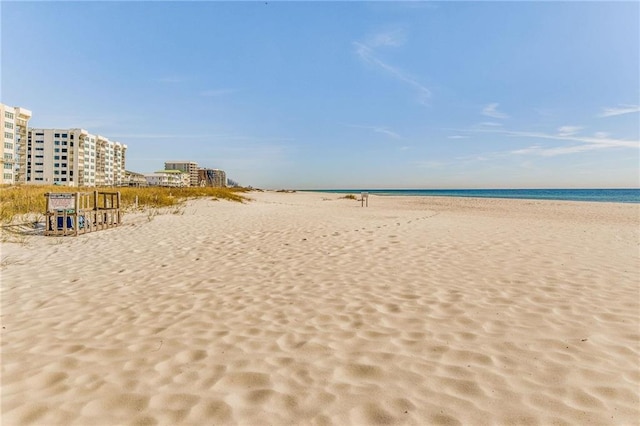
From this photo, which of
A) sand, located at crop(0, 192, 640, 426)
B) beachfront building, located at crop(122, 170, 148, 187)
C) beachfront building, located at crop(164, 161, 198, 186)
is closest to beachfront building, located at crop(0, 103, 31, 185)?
beachfront building, located at crop(122, 170, 148, 187)

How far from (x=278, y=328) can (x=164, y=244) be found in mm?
7038

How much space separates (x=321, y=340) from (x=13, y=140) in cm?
8755

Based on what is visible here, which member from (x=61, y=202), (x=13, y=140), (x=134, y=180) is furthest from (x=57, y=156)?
(x=61, y=202)

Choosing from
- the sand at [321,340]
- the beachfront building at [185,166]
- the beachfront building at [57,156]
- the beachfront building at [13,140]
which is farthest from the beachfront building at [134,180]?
the sand at [321,340]

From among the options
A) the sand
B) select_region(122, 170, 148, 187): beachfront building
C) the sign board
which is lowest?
the sand

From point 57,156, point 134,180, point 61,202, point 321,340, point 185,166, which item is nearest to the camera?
point 321,340

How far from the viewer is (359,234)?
458 inches

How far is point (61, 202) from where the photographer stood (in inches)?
447

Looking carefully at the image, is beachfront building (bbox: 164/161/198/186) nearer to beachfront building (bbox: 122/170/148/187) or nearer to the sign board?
beachfront building (bbox: 122/170/148/187)

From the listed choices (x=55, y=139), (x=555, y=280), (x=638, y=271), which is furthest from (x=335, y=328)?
(x=55, y=139)

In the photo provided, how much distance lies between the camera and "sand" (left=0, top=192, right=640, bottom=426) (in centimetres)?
261

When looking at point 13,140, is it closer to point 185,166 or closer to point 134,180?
point 134,180

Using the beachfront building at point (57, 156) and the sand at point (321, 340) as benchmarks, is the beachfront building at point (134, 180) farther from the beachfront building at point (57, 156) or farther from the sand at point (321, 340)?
the sand at point (321, 340)

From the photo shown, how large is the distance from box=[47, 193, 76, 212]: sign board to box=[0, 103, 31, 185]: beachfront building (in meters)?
62.3
